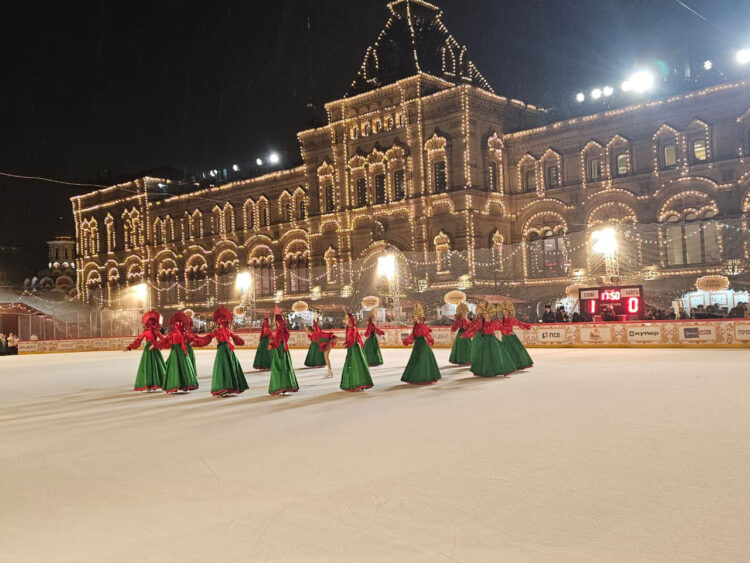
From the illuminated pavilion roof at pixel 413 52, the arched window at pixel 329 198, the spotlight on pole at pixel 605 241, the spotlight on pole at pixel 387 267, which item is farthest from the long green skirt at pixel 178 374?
the arched window at pixel 329 198

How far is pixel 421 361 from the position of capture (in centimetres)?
1416

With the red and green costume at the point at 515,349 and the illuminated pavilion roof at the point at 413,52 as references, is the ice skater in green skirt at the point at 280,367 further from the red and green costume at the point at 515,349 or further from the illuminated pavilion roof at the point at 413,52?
the illuminated pavilion roof at the point at 413,52

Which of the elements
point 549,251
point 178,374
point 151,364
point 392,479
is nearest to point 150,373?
point 151,364

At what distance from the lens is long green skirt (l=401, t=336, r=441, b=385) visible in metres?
14.1

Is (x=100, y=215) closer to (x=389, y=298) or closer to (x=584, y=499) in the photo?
(x=389, y=298)

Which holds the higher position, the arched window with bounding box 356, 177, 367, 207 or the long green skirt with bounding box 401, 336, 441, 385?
the arched window with bounding box 356, 177, 367, 207

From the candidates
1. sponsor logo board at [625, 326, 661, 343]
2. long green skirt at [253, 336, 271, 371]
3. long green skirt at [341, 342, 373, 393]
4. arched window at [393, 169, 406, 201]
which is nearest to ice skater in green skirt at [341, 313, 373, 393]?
long green skirt at [341, 342, 373, 393]

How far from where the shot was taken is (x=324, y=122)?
47156 millimetres

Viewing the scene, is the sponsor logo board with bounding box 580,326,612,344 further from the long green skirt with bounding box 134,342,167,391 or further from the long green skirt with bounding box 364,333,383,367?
the long green skirt with bounding box 134,342,167,391

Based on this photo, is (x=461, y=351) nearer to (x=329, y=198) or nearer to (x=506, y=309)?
(x=506, y=309)

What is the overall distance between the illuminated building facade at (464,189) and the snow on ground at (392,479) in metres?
22.5

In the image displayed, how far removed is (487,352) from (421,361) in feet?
5.60

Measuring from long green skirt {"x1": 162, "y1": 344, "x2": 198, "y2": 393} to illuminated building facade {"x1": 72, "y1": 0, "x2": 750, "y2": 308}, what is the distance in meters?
20.5

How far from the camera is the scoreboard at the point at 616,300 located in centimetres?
2453
